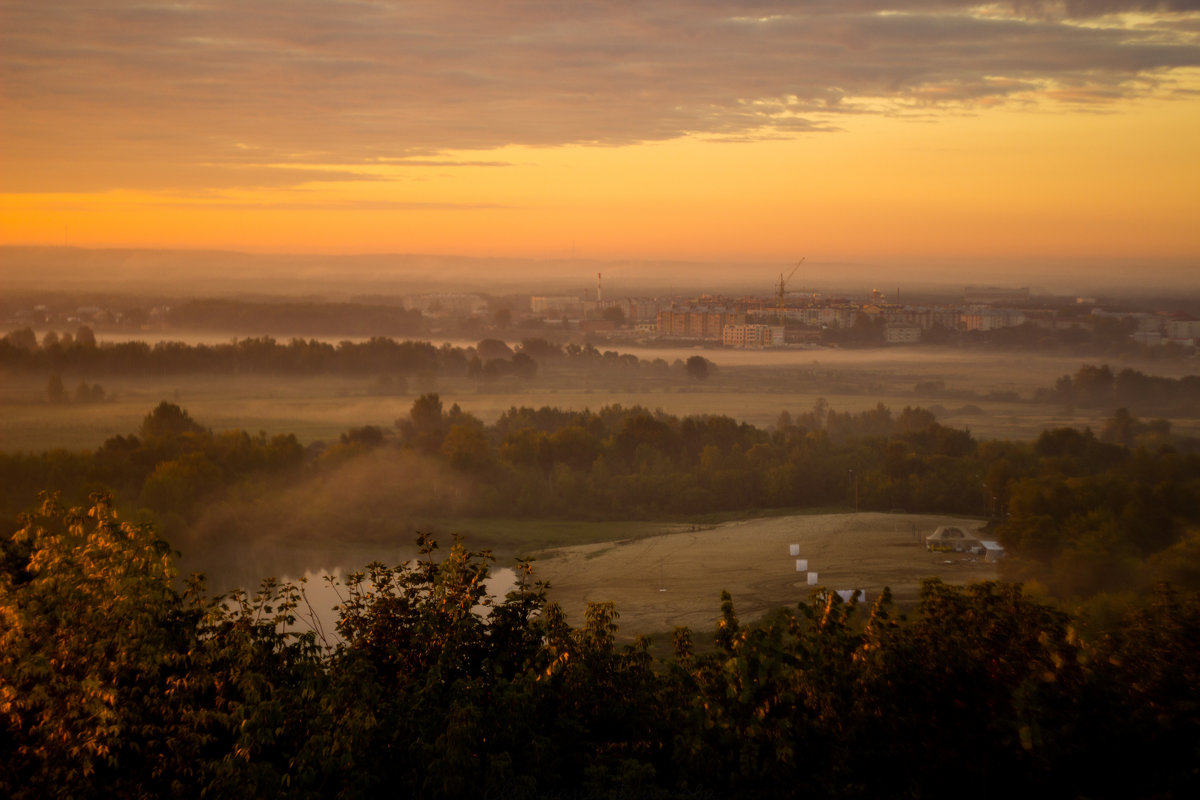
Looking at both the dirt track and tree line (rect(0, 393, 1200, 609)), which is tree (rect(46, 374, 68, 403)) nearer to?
tree line (rect(0, 393, 1200, 609))

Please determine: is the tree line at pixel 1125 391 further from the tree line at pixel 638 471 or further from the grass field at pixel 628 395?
the tree line at pixel 638 471

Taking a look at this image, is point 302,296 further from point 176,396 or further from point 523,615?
point 523,615

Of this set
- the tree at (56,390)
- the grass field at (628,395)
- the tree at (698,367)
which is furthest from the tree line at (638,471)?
the tree at (698,367)

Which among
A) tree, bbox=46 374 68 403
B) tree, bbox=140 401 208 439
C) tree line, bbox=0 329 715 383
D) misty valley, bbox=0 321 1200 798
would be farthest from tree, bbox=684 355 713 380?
tree, bbox=46 374 68 403

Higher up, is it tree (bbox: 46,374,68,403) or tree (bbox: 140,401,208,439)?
tree (bbox: 46,374,68,403)

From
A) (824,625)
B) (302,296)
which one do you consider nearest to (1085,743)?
(824,625)

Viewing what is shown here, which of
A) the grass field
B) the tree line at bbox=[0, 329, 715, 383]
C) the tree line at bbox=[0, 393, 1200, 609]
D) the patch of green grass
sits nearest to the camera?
the tree line at bbox=[0, 393, 1200, 609]
